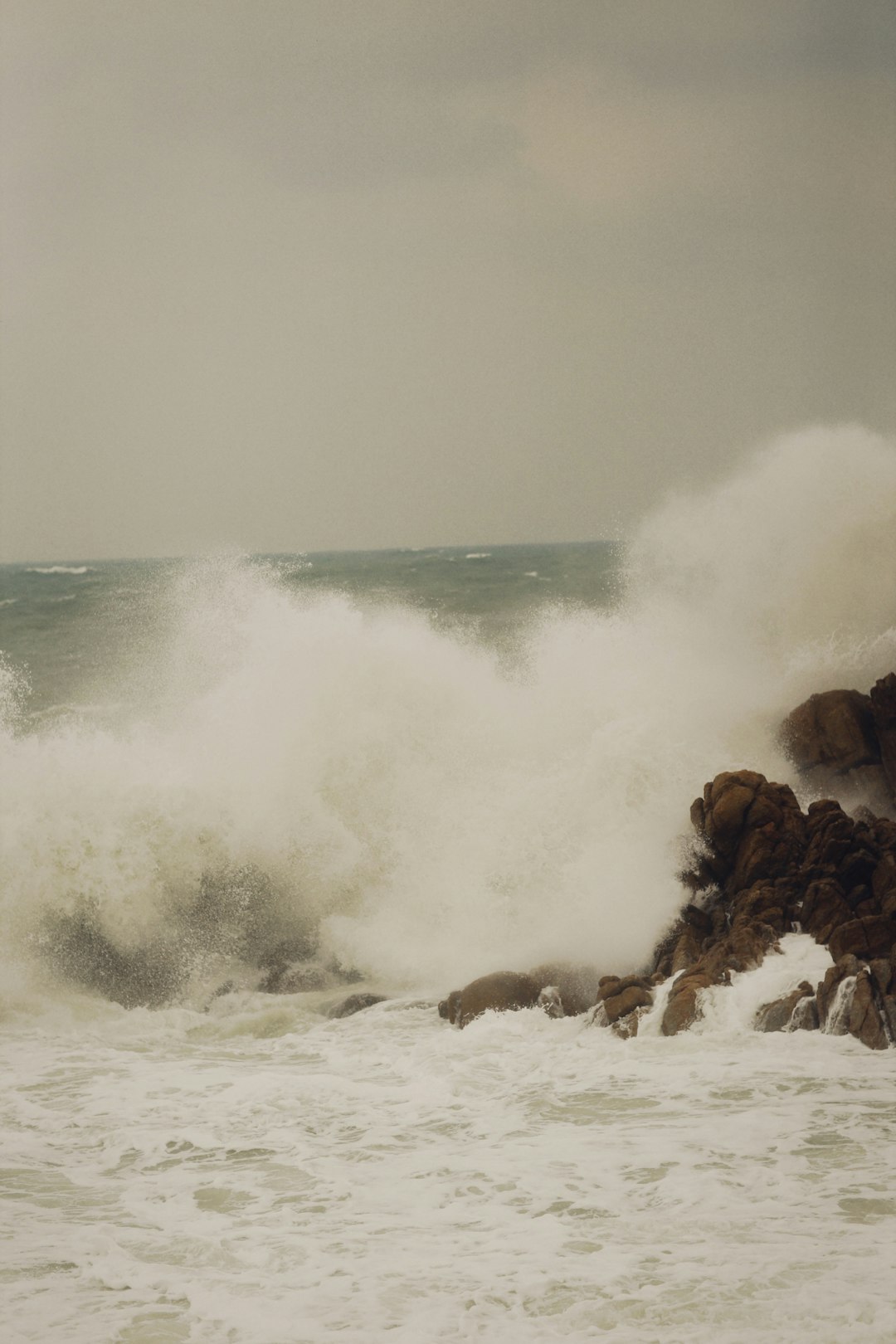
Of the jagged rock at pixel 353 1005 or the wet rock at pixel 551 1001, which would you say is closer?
the wet rock at pixel 551 1001

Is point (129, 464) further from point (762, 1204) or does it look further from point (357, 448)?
point (762, 1204)

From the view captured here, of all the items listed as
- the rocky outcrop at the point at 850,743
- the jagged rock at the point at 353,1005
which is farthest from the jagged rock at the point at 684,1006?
the rocky outcrop at the point at 850,743

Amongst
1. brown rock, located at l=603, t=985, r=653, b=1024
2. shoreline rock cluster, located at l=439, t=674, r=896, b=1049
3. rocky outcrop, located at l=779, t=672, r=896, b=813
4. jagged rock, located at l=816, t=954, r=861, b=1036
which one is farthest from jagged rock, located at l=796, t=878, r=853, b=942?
rocky outcrop, located at l=779, t=672, r=896, b=813

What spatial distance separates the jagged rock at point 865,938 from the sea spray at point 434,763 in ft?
2.80

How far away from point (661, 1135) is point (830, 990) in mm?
996

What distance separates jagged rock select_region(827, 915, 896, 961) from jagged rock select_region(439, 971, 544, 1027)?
1189mm

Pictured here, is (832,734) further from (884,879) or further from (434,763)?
(434,763)

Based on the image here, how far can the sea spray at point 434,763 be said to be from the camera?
5.17 m

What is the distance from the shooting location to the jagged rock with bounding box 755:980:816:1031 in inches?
148

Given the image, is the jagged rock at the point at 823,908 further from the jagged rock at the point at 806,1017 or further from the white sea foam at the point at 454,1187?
the white sea foam at the point at 454,1187

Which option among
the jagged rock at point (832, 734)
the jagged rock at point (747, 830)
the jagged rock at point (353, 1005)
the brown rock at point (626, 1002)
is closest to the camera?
the brown rock at point (626, 1002)

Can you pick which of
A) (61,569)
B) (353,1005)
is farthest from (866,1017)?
(61,569)

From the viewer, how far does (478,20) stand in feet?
22.9

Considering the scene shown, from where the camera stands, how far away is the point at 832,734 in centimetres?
538
